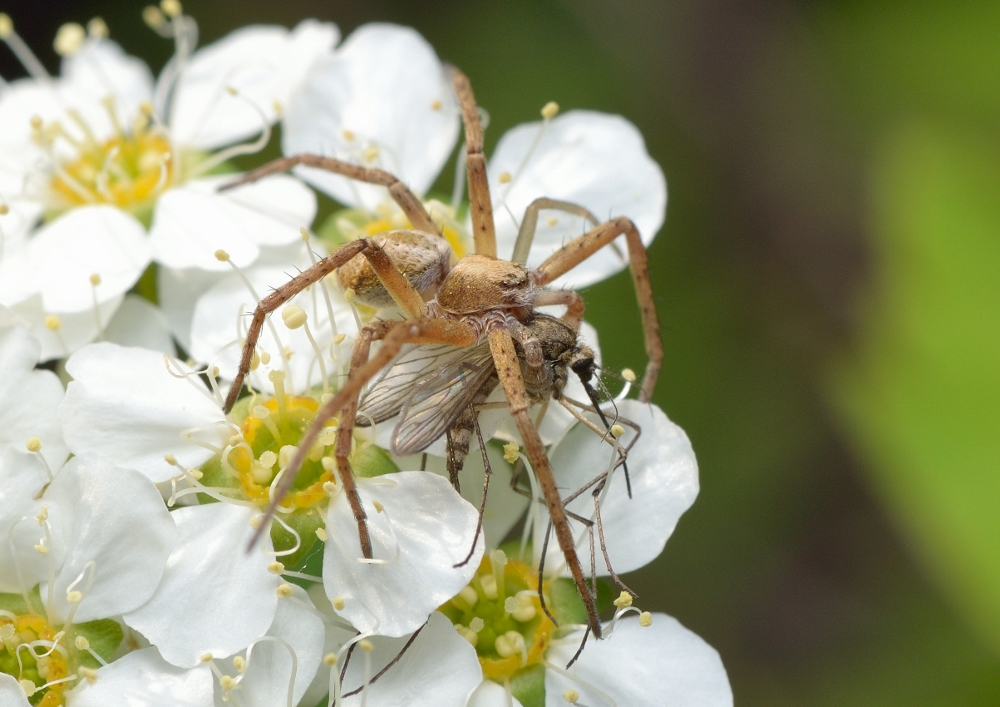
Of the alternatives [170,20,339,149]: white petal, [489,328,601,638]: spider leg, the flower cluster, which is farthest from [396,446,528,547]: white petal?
[170,20,339,149]: white petal

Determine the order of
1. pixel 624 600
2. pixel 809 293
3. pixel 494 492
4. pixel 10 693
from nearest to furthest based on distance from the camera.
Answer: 1. pixel 10 693
2. pixel 624 600
3. pixel 494 492
4. pixel 809 293

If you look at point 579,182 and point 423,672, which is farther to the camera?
point 579,182

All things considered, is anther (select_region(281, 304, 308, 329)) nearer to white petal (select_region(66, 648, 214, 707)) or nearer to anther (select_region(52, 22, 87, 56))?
white petal (select_region(66, 648, 214, 707))

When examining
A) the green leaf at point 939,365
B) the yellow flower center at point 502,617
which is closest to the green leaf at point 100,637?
the yellow flower center at point 502,617

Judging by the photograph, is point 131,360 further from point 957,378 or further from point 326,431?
point 957,378

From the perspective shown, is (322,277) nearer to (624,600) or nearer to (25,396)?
(25,396)

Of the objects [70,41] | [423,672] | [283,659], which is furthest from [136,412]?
[70,41]

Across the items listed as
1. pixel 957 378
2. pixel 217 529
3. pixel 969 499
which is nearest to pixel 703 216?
pixel 957 378
